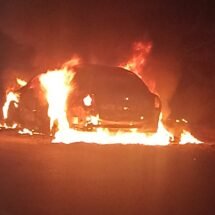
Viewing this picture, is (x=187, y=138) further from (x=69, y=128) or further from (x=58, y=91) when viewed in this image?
(x=58, y=91)

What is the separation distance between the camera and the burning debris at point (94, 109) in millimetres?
13227

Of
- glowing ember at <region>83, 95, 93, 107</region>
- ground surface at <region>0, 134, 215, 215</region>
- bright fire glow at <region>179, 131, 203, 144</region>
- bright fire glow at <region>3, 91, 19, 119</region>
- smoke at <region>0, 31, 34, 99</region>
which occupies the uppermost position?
smoke at <region>0, 31, 34, 99</region>

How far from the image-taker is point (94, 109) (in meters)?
13.2

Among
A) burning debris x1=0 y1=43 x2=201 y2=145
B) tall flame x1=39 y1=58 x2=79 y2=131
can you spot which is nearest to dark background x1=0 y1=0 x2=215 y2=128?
tall flame x1=39 y1=58 x2=79 y2=131

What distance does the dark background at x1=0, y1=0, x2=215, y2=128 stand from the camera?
1858 cm

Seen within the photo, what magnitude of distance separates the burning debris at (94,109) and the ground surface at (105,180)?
91 centimetres

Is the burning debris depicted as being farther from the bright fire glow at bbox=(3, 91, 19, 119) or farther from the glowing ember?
the bright fire glow at bbox=(3, 91, 19, 119)

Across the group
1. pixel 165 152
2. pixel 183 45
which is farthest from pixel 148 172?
pixel 183 45

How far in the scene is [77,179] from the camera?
8344mm

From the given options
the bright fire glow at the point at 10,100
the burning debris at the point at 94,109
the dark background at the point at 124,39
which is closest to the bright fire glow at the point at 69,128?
the burning debris at the point at 94,109

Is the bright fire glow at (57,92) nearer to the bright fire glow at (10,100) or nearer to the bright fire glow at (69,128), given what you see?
the bright fire glow at (69,128)

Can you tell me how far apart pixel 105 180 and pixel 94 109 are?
5013mm

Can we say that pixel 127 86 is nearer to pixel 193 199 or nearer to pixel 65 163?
pixel 65 163

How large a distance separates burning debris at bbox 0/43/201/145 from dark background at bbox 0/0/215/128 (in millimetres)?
4158
